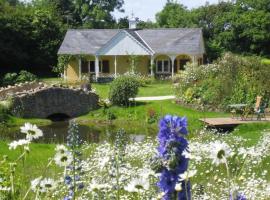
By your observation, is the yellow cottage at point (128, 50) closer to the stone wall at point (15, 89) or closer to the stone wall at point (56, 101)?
the stone wall at point (15, 89)

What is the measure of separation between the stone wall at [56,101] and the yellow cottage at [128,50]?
15.0m

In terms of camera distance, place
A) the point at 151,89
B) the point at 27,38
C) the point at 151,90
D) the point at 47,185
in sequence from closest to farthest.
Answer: the point at 47,185, the point at 151,90, the point at 151,89, the point at 27,38

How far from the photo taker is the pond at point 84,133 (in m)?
25.0

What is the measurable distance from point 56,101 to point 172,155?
99.1 feet

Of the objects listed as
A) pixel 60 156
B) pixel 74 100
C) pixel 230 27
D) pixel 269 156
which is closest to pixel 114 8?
pixel 230 27

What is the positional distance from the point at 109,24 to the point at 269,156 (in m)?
65.0

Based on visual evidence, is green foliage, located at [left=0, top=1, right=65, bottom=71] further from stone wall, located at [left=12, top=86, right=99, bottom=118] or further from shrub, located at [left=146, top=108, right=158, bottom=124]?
shrub, located at [left=146, top=108, right=158, bottom=124]

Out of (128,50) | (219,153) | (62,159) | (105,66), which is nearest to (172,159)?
(219,153)

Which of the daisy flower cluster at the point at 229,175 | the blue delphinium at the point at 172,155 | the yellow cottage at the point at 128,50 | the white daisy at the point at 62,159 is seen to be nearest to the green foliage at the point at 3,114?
the daisy flower cluster at the point at 229,175

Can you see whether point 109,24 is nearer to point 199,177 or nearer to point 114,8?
point 114,8

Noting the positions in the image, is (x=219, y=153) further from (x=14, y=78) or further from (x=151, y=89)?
(x=14, y=78)

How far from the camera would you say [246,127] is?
24.6 metres

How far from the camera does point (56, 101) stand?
33.6 metres

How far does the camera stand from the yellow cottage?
48.9m
